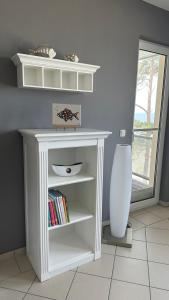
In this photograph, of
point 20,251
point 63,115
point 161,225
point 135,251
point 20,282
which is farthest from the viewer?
point 161,225

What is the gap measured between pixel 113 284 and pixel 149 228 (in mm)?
1070

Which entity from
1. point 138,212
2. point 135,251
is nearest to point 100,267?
point 135,251

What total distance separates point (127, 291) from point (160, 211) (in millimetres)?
1641

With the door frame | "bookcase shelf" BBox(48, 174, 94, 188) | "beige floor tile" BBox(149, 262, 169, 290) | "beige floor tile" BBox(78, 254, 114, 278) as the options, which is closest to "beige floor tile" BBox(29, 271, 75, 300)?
"beige floor tile" BBox(78, 254, 114, 278)

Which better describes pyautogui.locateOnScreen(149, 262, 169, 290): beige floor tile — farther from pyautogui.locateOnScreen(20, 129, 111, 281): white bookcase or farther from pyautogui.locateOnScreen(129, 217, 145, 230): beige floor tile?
pyautogui.locateOnScreen(129, 217, 145, 230): beige floor tile

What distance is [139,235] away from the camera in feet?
8.20

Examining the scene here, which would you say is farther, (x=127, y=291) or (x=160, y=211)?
(x=160, y=211)

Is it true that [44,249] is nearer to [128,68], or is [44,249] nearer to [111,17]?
[128,68]

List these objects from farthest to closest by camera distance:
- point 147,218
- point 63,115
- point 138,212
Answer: point 138,212
point 147,218
point 63,115

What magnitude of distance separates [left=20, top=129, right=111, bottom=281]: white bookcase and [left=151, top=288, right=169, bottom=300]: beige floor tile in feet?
1.89

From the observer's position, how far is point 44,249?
1.74 meters

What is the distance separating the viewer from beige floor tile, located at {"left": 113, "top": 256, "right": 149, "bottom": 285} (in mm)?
1820

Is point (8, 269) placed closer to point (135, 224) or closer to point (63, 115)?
point (63, 115)

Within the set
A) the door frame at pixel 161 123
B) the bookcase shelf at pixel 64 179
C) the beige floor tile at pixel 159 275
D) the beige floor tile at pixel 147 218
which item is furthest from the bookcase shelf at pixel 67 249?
the door frame at pixel 161 123
